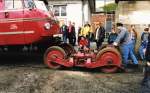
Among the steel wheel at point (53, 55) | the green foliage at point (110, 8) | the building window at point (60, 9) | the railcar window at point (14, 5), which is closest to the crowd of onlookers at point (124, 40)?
the steel wheel at point (53, 55)

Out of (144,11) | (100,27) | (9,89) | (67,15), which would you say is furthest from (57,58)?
(67,15)

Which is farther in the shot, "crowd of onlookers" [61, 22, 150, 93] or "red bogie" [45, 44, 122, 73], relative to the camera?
"red bogie" [45, 44, 122, 73]

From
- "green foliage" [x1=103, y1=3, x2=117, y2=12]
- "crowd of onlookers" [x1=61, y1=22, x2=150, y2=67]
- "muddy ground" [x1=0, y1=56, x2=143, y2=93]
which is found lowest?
"muddy ground" [x1=0, y1=56, x2=143, y2=93]

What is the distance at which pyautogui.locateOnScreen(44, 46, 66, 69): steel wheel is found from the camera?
18062 millimetres

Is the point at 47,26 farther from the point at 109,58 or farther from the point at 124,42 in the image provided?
the point at 124,42

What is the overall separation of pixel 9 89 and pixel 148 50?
4.59 metres

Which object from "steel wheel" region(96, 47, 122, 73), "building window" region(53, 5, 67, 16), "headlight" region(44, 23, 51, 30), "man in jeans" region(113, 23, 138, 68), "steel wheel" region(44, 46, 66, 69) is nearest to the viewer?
"steel wheel" region(96, 47, 122, 73)

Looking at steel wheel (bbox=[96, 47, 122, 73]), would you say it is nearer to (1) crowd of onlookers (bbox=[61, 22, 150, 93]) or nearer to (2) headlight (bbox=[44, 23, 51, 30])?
(1) crowd of onlookers (bbox=[61, 22, 150, 93])

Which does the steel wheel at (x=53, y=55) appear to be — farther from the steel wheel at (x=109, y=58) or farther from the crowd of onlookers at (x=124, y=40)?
the crowd of onlookers at (x=124, y=40)

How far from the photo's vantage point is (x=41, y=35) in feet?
60.7

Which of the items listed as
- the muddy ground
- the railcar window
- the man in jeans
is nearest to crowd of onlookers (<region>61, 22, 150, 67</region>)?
the man in jeans

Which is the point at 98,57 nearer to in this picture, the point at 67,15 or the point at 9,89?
the point at 9,89

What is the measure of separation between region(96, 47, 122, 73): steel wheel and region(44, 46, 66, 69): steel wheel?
146cm

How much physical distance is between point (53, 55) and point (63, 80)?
2.68 metres
